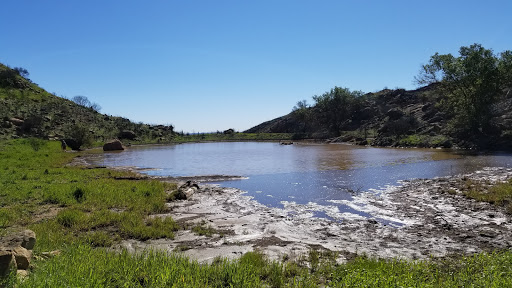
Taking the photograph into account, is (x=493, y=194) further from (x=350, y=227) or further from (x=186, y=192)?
(x=186, y=192)

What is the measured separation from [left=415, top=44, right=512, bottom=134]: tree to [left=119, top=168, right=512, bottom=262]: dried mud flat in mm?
44143

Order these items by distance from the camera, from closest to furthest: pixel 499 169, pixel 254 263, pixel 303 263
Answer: pixel 254 263 → pixel 303 263 → pixel 499 169

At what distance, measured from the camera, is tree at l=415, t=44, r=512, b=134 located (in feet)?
169

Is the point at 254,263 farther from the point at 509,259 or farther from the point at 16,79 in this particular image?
the point at 16,79

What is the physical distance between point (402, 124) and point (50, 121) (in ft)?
297

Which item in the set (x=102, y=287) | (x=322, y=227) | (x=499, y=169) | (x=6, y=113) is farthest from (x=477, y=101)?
(x=6, y=113)

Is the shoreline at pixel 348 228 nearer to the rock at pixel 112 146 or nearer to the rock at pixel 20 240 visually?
the rock at pixel 20 240

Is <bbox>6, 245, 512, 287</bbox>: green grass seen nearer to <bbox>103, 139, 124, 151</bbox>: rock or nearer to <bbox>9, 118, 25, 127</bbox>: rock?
<bbox>103, 139, 124, 151</bbox>: rock

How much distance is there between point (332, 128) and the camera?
119 metres

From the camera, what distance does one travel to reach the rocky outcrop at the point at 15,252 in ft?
18.1

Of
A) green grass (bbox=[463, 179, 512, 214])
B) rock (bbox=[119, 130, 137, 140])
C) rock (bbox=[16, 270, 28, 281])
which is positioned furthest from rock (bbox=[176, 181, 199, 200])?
rock (bbox=[119, 130, 137, 140])

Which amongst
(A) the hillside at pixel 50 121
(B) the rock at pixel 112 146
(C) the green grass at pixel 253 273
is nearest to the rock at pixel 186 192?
(C) the green grass at pixel 253 273

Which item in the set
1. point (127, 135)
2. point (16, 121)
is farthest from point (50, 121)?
point (127, 135)

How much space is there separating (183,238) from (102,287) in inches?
219
